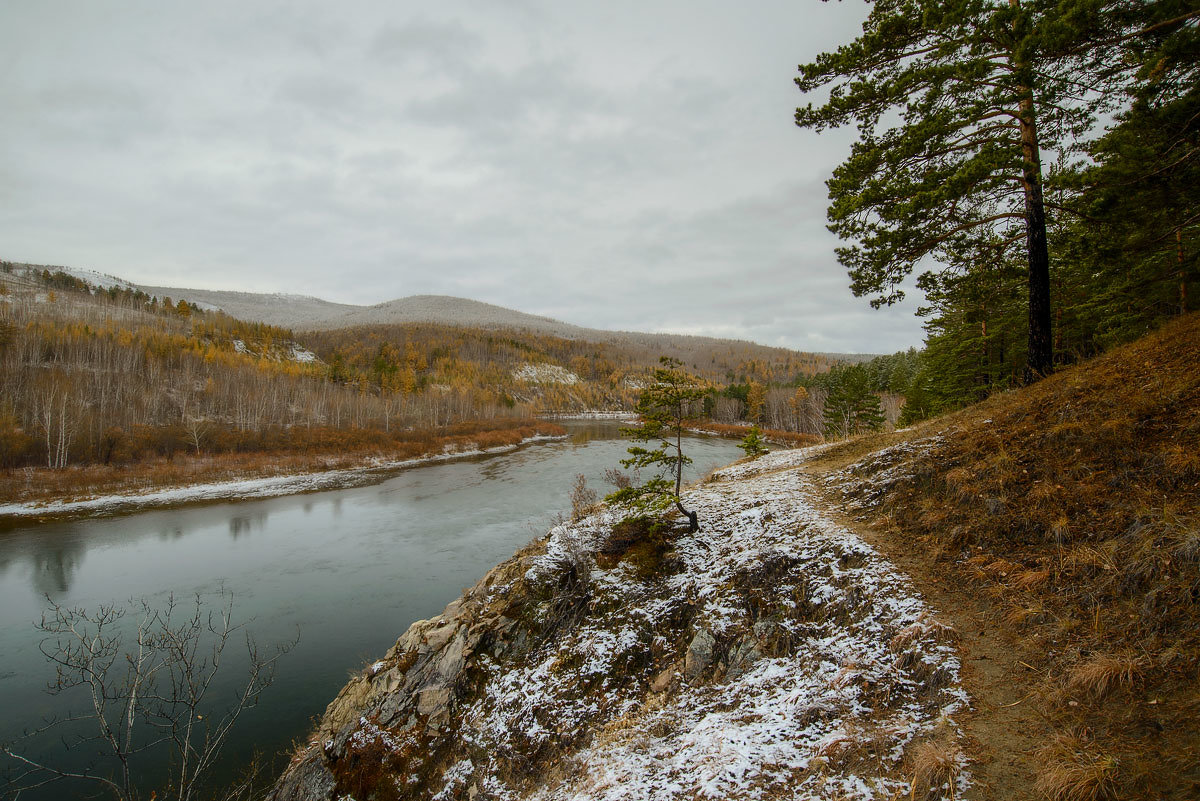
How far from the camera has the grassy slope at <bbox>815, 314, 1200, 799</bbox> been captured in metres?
3.31

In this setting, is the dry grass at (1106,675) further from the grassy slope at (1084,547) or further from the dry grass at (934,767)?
the dry grass at (934,767)

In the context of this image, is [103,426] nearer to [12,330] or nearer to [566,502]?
[12,330]

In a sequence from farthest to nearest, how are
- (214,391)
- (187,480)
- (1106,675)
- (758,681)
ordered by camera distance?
(214,391) < (187,480) < (758,681) < (1106,675)

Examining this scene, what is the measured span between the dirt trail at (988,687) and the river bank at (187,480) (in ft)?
128

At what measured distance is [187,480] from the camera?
35.8m

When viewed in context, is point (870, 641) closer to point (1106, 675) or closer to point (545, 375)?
point (1106, 675)

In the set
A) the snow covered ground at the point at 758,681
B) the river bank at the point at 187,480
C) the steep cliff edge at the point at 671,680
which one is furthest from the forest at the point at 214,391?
the snow covered ground at the point at 758,681

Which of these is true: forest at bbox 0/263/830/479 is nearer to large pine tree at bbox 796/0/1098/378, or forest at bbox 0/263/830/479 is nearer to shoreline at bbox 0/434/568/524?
shoreline at bbox 0/434/568/524

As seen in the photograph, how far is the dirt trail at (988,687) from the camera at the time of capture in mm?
3408

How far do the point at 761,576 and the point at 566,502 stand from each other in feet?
67.7

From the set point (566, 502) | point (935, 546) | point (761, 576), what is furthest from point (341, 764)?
point (566, 502)

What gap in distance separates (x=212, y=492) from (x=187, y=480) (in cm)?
392

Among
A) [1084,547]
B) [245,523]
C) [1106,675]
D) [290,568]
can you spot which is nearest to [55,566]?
[245,523]

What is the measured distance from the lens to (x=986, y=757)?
3584mm
